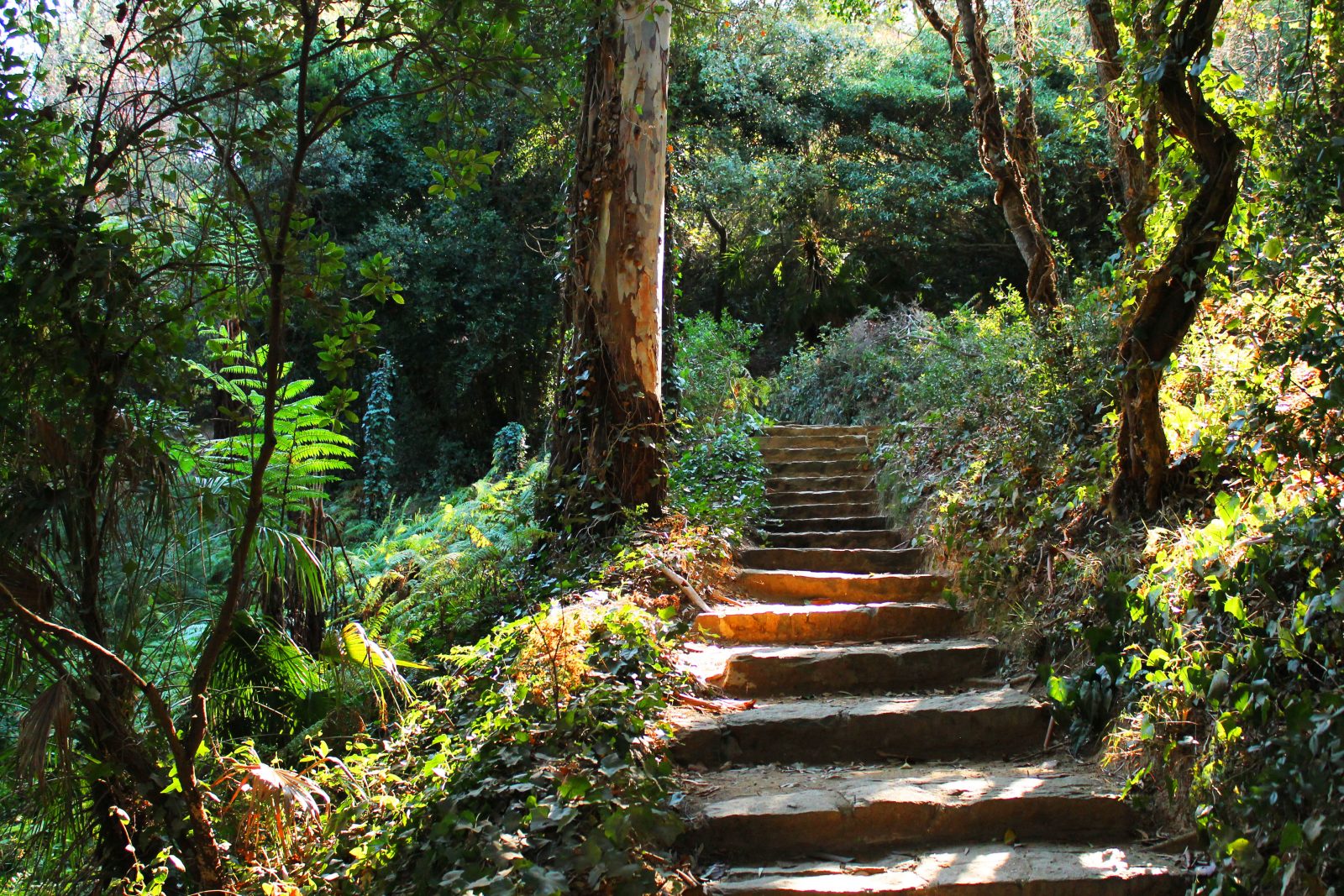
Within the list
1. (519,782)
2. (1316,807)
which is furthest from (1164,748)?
(519,782)

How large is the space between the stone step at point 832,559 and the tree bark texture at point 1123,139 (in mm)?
2332

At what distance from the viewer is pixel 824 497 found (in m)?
7.30

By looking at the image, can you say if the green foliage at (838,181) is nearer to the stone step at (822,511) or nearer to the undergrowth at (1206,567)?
the stone step at (822,511)

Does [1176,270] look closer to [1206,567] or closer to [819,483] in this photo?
[1206,567]

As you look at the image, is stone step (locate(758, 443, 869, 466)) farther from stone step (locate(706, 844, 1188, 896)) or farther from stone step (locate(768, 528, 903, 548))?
stone step (locate(706, 844, 1188, 896))

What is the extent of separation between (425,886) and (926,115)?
53.9 ft

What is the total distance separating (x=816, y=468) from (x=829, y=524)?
1384mm

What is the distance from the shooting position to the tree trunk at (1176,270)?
3336mm

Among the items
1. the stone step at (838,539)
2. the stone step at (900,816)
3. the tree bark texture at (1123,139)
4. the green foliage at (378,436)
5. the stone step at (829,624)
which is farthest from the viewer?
the green foliage at (378,436)

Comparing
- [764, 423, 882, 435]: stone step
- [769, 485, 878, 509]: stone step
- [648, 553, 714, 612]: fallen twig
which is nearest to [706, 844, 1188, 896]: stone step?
[648, 553, 714, 612]: fallen twig

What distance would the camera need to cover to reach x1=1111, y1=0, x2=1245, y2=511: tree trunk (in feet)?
10.9

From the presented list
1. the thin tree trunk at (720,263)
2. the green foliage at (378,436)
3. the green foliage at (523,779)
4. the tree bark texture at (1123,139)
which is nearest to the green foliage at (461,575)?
the green foliage at (523,779)

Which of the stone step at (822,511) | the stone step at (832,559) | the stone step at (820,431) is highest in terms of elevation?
the stone step at (820,431)

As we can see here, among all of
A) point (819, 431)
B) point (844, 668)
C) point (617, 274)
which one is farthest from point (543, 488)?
point (819, 431)
